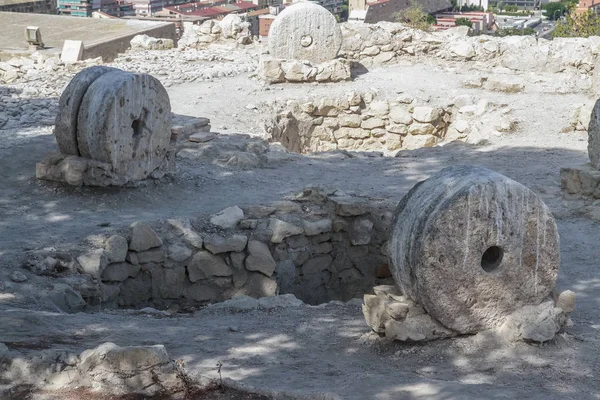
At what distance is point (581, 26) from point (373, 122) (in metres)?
11.1

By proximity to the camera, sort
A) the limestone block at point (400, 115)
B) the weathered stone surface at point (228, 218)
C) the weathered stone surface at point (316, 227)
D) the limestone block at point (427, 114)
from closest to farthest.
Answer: the weathered stone surface at point (228, 218) → the weathered stone surface at point (316, 227) → the limestone block at point (427, 114) → the limestone block at point (400, 115)

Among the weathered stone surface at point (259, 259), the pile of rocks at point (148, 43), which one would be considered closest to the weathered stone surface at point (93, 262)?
the weathered stone surface at point (259, 259)

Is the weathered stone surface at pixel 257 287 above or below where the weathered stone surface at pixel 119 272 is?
below

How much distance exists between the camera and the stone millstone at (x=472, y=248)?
5824 mm

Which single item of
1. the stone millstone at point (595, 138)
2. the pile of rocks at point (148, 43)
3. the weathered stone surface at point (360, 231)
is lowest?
the weathered stone surface at point (360, 231)

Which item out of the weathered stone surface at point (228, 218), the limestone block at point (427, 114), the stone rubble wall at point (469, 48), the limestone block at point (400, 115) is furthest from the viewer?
the stone rubble wall at point (469, 48)

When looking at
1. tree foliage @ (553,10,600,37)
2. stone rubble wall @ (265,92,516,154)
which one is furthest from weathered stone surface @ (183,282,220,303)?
tree foliage @ (553,10,600,37)

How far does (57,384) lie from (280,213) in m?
4.53

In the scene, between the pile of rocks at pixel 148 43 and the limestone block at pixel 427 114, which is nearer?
the limestone block at pixel 427 114

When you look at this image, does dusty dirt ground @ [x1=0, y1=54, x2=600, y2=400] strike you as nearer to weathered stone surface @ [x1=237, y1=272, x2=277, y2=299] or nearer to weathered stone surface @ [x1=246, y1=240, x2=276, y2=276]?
weathered stone surface @ [x1=246, y1=240, x2=276, y2=276]

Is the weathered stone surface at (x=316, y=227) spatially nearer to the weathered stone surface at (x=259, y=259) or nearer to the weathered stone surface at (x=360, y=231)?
the weathered stone surface at (x=360, y=231)

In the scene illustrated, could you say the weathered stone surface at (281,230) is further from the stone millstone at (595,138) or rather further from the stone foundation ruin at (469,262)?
the stone millstone at (595,138)

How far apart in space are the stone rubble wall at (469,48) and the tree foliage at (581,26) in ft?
24.1

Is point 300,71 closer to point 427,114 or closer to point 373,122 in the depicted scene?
point 373,122
